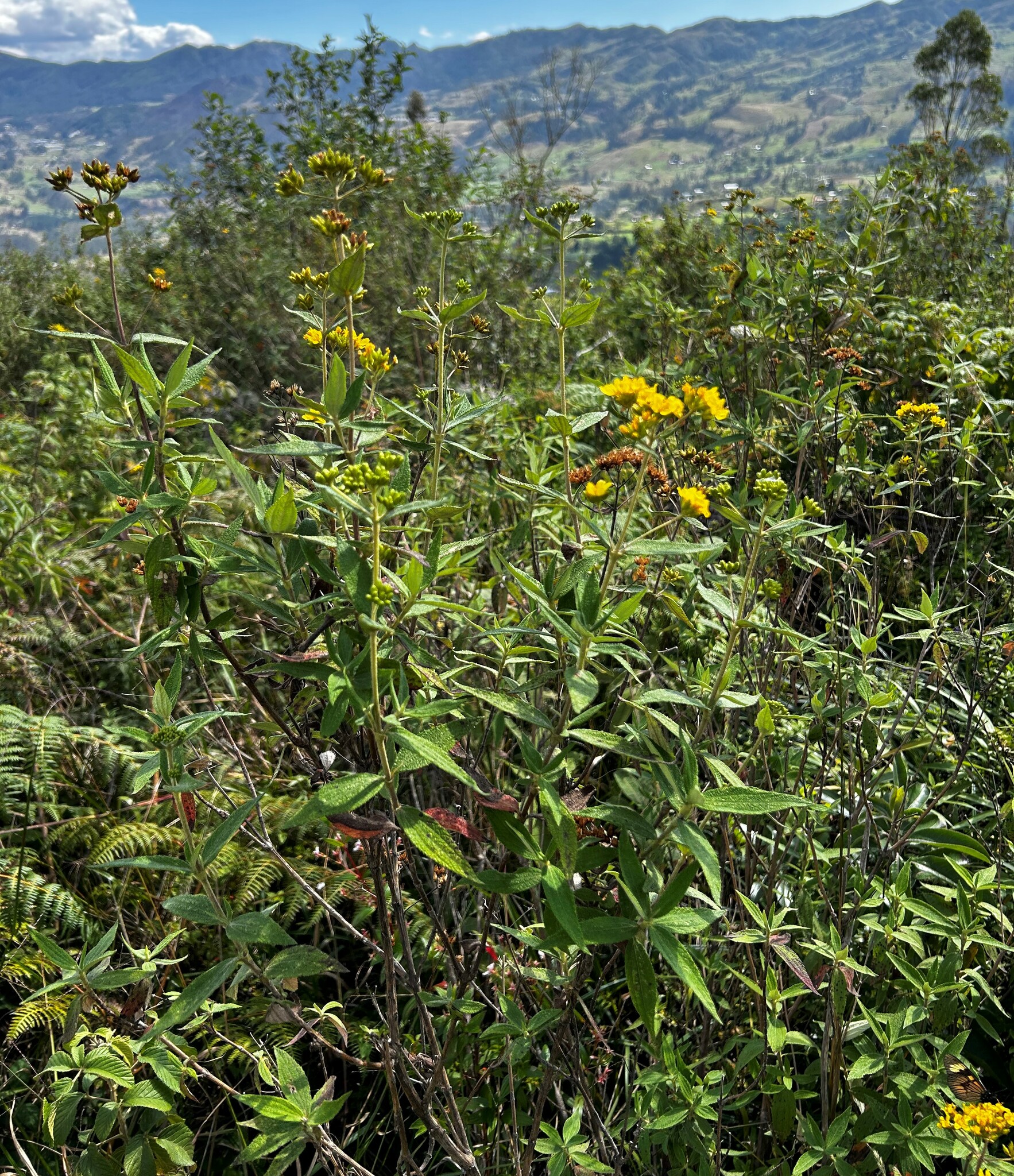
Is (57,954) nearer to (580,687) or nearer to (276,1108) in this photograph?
(276,1108)

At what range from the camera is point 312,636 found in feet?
3.54

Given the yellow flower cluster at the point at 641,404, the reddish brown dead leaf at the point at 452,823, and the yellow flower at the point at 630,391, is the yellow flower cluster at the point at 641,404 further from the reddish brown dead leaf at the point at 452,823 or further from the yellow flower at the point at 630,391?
the reddish brown dead leaf at the point at 452,823

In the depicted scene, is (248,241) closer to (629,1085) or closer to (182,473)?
(182,473)

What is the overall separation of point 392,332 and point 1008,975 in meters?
5.65

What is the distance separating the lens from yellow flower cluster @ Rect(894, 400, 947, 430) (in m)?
2.21

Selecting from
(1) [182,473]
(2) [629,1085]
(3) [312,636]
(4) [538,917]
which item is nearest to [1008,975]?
(2) [629,1085]

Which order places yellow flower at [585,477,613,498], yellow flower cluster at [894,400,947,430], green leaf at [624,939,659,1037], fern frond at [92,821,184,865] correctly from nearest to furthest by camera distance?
green leaf at [624,939,659,1037]
yellow flower at [585,477,613,498]
fern frond at [92,821,184,865]
yellow flower cluster at [894,400,947,430]

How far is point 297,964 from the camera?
1.06 meters

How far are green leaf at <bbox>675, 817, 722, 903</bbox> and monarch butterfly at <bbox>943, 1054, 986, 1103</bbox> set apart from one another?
31.5 inches

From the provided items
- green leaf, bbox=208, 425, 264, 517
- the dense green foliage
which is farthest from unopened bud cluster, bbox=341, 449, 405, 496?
green leaf, bbox=208, 425, 264, 517

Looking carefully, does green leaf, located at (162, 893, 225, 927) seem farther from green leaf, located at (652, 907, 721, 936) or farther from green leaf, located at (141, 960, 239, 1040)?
green leaf, located at (652, 907, 721, 936)

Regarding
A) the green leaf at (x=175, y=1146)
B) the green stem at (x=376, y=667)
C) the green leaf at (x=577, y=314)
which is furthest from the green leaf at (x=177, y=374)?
the green leaf at (x=175, y=1146)

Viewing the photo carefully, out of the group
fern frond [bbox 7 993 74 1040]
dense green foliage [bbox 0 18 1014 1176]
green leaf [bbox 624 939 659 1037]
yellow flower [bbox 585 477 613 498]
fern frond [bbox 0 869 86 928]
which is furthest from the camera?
fern frond [bbox 0 869 86 928]

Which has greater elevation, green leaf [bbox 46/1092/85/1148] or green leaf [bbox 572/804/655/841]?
green leaf [bbox 572/804/655/841]
